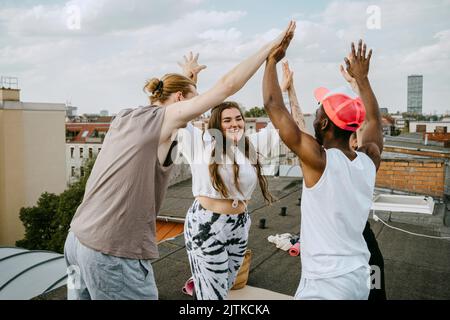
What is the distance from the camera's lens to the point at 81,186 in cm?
2870

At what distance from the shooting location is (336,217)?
1.62m

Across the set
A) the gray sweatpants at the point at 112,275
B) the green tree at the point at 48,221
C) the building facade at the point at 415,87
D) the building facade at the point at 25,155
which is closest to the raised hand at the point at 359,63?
the gray sweatpants at the point at 112,275

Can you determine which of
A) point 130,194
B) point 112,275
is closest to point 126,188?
point 130,194

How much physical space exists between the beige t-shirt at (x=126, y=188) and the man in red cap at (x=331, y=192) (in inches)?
20.5

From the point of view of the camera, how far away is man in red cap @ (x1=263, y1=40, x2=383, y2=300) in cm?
161

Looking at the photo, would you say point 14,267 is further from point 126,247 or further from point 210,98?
point 210,98

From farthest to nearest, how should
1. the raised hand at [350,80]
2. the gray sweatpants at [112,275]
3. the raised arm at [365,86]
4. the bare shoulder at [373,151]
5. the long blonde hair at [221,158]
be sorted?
the long blonde hair at [221,158]
the raised hand at [350,80]
the raised arm at [365,86]
the bare shoulder at [373,151]
the gray sweatpants at [112,275]

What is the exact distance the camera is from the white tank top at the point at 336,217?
1613 mm

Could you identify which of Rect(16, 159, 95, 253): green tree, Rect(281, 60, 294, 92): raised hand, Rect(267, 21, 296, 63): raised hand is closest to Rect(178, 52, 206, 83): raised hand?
Rect(281, 60, 294, 92): raised hand

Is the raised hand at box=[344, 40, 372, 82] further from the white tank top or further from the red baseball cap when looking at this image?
the white tank top

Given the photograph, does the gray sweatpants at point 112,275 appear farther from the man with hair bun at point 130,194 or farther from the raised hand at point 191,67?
the raised hand at point 191,67

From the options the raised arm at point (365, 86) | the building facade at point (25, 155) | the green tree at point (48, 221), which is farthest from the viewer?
the building facade at point (25, 155)

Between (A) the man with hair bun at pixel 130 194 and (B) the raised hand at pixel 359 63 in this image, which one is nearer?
(A) the man with hair bun at pixel 130 194
